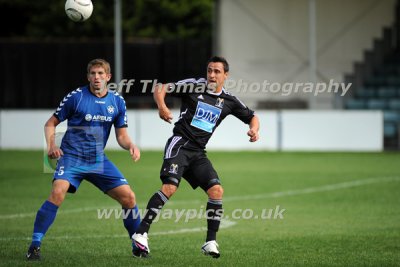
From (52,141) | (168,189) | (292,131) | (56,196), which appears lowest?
(56,196)

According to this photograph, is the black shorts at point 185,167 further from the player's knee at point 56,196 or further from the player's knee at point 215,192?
the player's knee at point 56,196

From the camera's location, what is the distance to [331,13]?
104 feet

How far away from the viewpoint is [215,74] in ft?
29.7

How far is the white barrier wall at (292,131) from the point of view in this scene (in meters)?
24.4

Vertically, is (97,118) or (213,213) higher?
(97,118)

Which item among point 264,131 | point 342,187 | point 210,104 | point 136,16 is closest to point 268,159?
point 264,131

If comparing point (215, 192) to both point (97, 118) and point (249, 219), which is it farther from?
point (249, 219)

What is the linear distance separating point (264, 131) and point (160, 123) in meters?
3.00

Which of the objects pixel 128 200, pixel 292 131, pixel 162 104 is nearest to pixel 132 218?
pixel 128 200

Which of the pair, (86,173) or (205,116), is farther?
(205,116)

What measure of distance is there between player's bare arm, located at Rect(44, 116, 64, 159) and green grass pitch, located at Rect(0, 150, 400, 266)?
1049mm

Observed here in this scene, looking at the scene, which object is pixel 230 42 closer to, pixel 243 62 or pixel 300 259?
pixel 243 62

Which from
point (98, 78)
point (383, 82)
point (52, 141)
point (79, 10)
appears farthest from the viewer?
point (383, 82)

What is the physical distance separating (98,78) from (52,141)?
30.9 inches
